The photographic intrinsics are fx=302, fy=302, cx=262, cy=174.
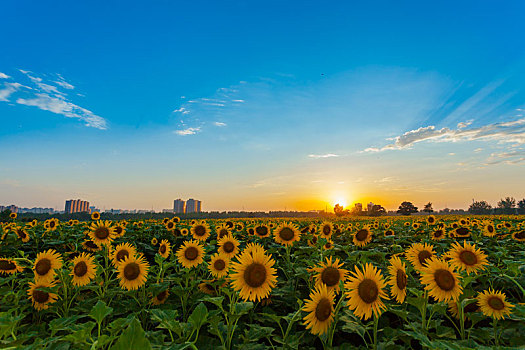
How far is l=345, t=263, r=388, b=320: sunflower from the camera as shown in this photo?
231 centimetres

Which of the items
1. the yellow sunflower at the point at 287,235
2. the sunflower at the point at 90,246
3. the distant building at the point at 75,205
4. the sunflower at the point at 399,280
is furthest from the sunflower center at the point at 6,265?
the distant building at the point at 75,205

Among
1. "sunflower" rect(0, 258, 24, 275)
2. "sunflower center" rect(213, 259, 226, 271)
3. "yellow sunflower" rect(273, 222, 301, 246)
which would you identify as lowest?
"sunflower" rect(0, 258, 24, 275)

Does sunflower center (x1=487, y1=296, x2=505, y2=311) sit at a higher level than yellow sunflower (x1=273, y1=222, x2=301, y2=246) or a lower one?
lower

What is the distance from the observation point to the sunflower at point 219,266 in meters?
3.80

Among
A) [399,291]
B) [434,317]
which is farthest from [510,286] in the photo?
[399,291]

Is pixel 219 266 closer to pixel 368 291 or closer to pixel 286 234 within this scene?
pixel 286 234

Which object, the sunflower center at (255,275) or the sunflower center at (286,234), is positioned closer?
the sunflower center at (255,275)

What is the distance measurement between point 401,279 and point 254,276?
1.29 m

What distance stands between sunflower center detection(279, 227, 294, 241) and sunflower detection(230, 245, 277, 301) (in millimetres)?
2257

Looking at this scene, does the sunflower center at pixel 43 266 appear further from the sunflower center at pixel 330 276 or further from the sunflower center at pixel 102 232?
the sunflower center at pixel 330 276

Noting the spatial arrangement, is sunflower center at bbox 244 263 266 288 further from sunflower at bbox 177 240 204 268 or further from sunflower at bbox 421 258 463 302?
sunflower at bbox 177 240 204 268

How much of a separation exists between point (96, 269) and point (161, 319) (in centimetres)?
228

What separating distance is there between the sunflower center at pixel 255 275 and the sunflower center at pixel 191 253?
6.38 ft

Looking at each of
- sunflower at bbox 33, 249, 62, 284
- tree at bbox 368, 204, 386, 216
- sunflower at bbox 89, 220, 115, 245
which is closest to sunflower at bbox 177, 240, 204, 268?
sunflower at bbox 33, 249, 62, 284
